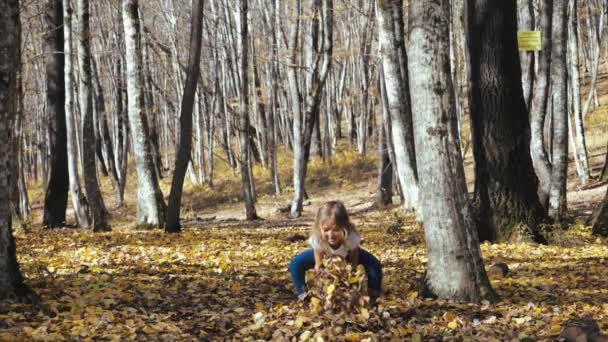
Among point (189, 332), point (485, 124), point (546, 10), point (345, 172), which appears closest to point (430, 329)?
point (189, 332)

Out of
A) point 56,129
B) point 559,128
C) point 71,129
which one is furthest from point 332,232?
point 56,129

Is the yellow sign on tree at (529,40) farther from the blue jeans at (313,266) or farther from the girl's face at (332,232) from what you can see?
the girl's face at (332,232)

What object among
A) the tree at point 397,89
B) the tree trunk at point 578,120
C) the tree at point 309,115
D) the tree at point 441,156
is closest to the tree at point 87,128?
the tree at point 397,89

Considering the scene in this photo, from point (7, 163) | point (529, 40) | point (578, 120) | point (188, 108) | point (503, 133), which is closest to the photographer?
point (7, 163)

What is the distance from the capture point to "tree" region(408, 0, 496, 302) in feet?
20.3

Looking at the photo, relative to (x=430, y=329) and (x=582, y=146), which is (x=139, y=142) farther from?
(x=582, y=146)

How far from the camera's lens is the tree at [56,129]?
1547 centimetres

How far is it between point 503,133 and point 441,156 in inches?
190

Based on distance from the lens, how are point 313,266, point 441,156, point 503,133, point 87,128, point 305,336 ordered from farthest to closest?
point 87,128, point 503,133, point 441,156, point 313,266, point 305,336

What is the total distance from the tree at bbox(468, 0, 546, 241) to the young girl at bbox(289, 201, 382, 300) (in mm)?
5685

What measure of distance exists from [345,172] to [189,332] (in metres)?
24.8

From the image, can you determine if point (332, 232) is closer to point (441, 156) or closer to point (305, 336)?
point (305, 336)

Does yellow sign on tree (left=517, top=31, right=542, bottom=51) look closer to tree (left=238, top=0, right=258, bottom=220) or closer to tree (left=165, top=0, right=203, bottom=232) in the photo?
tree (left=165, top=0, right=203, bottom=232)

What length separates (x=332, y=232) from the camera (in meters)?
5.22
